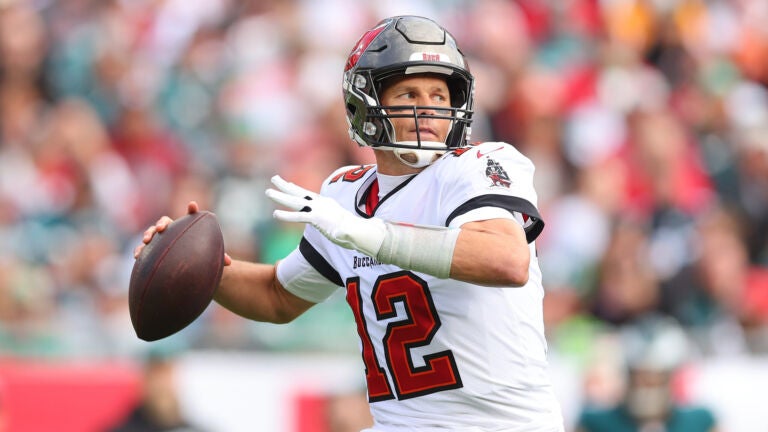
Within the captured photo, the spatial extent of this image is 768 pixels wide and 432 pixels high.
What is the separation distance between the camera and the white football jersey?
4.03 metres

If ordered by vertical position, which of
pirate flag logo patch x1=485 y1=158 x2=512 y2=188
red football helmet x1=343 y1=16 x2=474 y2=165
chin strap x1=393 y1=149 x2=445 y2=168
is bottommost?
pirate flag logo patch x1=485 y1=158 x2=512 y2=188

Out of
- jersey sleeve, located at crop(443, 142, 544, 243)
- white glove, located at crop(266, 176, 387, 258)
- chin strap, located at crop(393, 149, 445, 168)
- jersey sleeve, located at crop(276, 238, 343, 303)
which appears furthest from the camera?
jersey sleeve, located at crop(276, 238, 343, 303)

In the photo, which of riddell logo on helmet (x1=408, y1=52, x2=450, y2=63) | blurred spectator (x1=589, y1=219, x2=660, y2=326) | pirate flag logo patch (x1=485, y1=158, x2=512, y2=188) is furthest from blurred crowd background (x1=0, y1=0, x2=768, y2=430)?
pirate flag logo patch (x1=485, y1=158, x2=512, y2=188)

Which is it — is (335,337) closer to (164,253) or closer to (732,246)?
(732,246)

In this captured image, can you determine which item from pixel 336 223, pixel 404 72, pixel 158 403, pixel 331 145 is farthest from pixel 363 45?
pixel 331 145

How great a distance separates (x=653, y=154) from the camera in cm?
928

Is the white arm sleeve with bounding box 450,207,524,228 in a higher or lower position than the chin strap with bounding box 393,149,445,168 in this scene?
lower

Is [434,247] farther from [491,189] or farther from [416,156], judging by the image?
[416,156]

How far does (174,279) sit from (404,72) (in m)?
1.03

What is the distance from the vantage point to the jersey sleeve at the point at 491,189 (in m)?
3.85

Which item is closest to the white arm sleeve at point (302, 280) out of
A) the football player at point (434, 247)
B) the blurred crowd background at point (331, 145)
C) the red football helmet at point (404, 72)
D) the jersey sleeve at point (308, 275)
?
the jersey sleeve at point (308, 275)

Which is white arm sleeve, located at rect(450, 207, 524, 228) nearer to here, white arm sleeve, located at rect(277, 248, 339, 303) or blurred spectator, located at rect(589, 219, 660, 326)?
white arm sleeve, located at rect(277, 248, 339, 303)

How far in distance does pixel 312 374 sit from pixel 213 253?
3.38m

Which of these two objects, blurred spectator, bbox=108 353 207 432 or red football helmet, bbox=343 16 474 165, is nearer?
red football helmet, bbox=343 16 474 165
